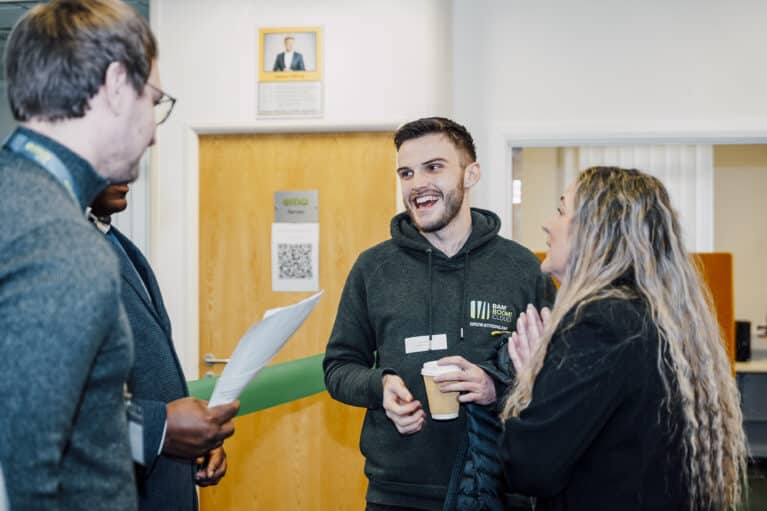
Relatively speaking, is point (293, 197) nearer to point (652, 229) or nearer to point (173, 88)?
point (173, 88)

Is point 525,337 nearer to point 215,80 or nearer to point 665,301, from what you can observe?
point 665,301

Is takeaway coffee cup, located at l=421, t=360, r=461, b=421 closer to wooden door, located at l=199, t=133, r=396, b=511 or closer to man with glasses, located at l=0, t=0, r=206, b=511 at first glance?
man with glasses, located at l=0, t=0, r=206, b=511

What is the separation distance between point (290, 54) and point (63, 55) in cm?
270

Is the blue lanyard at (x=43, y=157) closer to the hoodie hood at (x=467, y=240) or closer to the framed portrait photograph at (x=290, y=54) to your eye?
the hoodie hood at (x=467, y=240)

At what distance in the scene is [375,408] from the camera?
73.7 inches

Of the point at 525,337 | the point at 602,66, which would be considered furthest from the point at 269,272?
the point at 525,337

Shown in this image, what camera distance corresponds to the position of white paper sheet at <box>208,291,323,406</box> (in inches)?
52.1

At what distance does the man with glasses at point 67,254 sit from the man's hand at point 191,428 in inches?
13.4

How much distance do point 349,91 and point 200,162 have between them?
86cm

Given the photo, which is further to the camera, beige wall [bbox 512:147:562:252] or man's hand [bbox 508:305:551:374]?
beige wall [bbox 512:147:562:252]

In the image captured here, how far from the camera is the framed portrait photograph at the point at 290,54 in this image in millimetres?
3572

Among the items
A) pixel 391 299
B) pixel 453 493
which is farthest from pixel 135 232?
pixel 453 493

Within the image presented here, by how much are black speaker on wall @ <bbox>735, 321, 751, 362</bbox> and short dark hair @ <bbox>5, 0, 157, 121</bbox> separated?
5.47m

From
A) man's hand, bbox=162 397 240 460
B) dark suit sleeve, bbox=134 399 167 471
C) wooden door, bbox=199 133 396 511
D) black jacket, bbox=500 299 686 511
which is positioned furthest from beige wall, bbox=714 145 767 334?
dark suit sleeve, bbox=134 399 167 471
